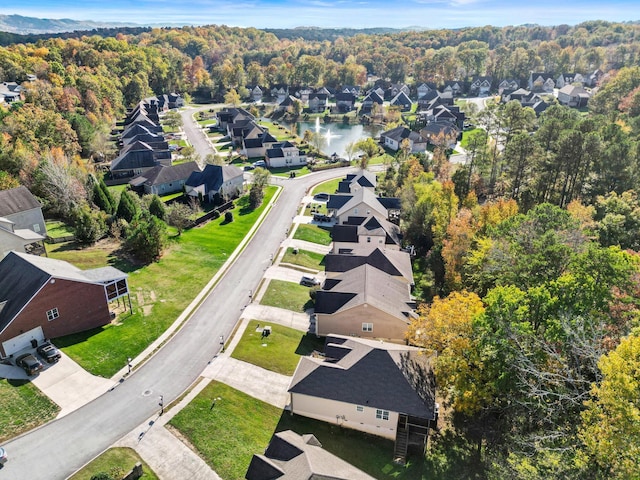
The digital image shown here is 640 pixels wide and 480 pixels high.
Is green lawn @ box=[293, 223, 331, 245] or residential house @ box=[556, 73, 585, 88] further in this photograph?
residential house @ box=[556, 73, 585, 88]

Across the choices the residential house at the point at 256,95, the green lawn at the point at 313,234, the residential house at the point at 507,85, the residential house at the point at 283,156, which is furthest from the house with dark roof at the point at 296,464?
the residential house at the point at 507,85

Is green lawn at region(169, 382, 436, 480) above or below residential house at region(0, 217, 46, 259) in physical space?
below

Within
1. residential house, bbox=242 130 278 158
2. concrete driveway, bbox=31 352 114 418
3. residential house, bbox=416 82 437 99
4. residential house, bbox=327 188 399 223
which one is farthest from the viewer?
residential house, bbox=416 82 437 99

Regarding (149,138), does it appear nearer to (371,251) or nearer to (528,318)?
(371,251)

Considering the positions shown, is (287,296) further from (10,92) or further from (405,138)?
(10,92)

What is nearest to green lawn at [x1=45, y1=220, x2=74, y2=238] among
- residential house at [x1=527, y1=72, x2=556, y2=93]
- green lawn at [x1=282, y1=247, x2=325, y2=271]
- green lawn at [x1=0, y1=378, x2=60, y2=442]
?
green lawn at [x1=282, y1=247, x2=325, y2=271]

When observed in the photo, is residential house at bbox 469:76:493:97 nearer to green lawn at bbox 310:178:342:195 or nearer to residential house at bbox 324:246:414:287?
Answer: green lawn at bbox 310:178:342:195

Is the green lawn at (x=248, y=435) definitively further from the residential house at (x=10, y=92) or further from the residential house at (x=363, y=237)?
the residential house at (x=10, y=92)

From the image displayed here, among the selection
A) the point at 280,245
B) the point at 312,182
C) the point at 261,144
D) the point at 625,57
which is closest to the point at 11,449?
the point at 280,245

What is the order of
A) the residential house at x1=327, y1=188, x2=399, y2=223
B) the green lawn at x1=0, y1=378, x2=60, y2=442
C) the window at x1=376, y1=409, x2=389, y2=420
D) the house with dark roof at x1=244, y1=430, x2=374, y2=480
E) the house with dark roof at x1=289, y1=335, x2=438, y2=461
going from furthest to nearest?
the residential house at x1=327, y1=188, x2=399, y2=223, the window at x1=376, y1=409, x2=389, y2=420, the house with dark roof at x1=289, y1=335, x2=438, y2=461, the green lawn at x1=0, y1=378, x2=60, y2=442, the house with dark roof at x1=244, y1=430, x2=374, y2=480
